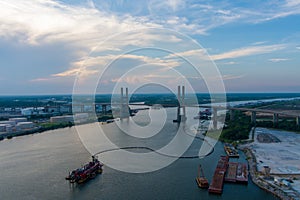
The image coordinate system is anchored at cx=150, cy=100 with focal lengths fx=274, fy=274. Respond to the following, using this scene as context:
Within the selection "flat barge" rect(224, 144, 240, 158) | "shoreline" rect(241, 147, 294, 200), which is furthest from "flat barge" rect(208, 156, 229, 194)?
"flat barge" rect(224, 144, 240, 158)

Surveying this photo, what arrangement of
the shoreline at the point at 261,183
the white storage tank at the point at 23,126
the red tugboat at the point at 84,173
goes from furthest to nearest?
the white storage tank at the point at 23,126, the red tugboat at the point at 84,173, the shoreline at the point at 261,183

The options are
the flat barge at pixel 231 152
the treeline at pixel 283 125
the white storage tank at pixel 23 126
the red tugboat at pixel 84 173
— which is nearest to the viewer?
the red tugboat at pixel 84 173

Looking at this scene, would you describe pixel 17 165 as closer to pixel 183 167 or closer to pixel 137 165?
pixel 137 165

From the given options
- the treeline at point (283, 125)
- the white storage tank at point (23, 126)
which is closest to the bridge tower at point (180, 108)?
the treeline at point (283, 125)

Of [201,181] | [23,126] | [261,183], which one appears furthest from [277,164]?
[23,126]

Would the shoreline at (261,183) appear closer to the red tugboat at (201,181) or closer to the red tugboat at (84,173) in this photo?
the red tugboat at (201,181)
